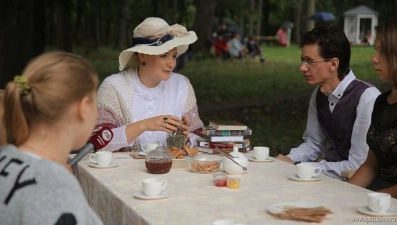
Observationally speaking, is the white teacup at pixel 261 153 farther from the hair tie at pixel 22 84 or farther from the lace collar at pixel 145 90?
the hair tie at pixel 22 84

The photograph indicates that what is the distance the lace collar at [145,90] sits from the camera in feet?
14.5

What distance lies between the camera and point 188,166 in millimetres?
3590

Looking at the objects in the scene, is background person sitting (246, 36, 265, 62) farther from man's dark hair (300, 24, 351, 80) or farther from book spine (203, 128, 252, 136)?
book spine (203, 128, 252, 136)

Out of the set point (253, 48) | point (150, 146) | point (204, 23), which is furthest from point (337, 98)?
point (253, 48)

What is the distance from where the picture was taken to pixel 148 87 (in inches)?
176

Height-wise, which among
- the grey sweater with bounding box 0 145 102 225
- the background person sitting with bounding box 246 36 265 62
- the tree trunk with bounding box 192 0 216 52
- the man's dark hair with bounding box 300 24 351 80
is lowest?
the background person sitting with bounding box 246 36 265 62

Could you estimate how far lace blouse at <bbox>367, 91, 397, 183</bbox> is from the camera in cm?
348

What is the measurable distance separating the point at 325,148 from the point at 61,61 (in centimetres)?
277

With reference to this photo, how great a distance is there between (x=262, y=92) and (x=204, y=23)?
12.4 metres

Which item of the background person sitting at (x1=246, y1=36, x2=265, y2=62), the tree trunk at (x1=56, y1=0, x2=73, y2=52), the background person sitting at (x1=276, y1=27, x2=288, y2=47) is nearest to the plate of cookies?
the tree trunk at (x1=56, y1=0, x2=73, y2=52)

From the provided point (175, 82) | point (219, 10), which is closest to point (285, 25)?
point (219, 10)

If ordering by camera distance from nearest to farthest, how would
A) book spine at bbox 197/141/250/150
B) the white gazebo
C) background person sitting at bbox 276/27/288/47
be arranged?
book spine at bbox 197/141/250/150 < background person sitting at bbox 276/27/288/47 < the white gazebo

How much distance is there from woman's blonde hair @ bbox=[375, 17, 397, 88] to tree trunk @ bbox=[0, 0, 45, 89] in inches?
239

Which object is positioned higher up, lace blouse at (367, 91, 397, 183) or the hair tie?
the hair tie
